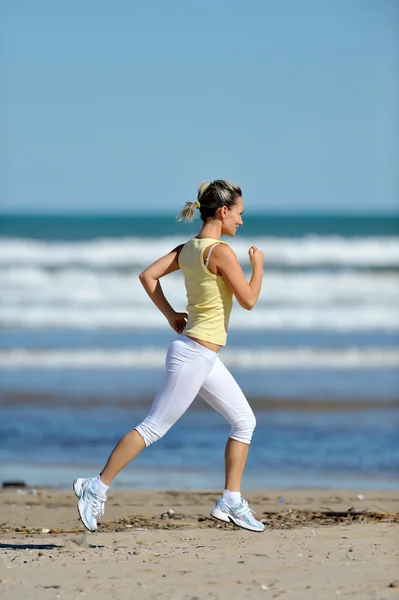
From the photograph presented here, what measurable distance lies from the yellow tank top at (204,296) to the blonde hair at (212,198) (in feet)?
0.47

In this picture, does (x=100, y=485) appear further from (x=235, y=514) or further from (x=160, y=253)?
(x=160, y=253)

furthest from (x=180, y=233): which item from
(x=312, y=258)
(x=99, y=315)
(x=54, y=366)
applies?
(x=54, y=366)

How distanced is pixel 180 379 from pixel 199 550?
810 millimetres

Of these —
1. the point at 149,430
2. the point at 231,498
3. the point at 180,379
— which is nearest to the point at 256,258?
the point at 180,379

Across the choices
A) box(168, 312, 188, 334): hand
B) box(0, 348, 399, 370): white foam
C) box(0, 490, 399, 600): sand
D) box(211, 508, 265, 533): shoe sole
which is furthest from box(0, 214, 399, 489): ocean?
box(168, 312, 188, 334): hand

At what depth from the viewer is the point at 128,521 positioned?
18.5ft

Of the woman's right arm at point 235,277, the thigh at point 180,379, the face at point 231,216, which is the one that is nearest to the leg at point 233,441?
the thigh at point 180,379

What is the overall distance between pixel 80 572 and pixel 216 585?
604mm

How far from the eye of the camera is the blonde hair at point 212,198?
4.62 meters

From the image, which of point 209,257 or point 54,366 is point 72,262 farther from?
point 209,257

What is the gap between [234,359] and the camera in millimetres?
12805

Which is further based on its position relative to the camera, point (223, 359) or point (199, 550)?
point (223, 359)

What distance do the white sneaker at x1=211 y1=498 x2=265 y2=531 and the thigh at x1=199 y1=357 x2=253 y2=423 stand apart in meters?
0.43

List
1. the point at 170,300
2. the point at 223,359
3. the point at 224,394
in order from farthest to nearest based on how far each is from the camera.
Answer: the point at 170,300 → the point at 223,359 → the point at 224,394
